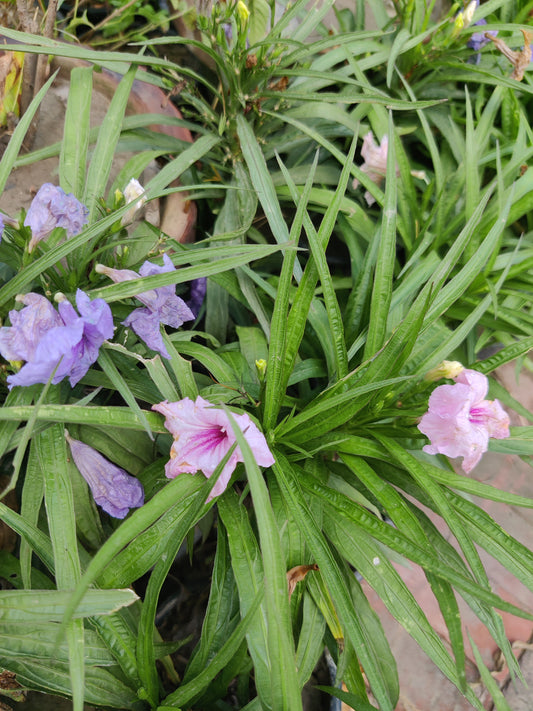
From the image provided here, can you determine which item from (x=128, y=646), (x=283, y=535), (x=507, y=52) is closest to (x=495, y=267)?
(x=507, y=52)

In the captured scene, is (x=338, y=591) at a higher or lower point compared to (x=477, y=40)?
lower

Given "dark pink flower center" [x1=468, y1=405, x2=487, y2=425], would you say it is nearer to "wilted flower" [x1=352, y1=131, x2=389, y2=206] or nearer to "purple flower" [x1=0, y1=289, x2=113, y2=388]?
"purple flower" [x1=0, y1=289, x2=113, y2=388]

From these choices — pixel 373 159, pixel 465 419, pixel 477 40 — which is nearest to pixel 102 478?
pixel 465 419

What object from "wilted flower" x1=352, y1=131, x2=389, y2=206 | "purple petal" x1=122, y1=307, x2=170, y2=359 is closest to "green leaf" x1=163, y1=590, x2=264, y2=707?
"purple petal" x1=122, y1=307, x2=170, y2=359

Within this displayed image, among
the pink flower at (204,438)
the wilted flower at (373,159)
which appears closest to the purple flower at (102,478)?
the pink flower at (204,438)

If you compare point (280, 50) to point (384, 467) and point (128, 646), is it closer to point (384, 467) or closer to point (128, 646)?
point (384, 467)

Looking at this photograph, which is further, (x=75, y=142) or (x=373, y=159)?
(x=373, y=159)

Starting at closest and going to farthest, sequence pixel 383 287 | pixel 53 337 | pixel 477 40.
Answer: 1. pixel 53 337
2. pixel 383 287
3. pixel 477 40

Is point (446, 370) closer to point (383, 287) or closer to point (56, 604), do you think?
point (383, 287)
